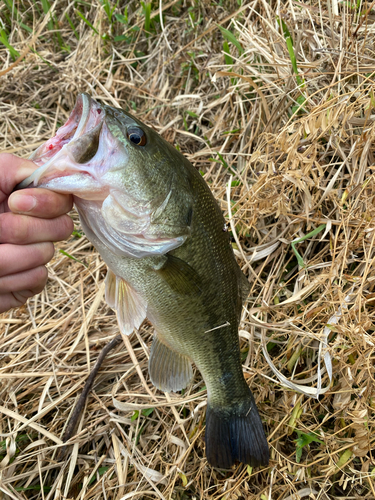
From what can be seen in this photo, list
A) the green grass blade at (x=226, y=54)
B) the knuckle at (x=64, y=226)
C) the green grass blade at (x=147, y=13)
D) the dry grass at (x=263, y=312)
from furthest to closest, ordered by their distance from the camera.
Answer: the green grass blade at (x=147, y=13), the green grass blade at (x=226, y=54), the dry grass at (x=263, y=312), the knuckle at (x=64, y=226)

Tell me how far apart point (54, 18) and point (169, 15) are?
139 centimetres

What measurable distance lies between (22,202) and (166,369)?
3.36ft

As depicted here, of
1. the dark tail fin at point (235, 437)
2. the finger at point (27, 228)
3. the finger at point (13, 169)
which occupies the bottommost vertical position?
the dark tail fin at point (235, 437)

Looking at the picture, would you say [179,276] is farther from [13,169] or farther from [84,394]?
[84,394]

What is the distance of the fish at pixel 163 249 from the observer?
1475 millimetres

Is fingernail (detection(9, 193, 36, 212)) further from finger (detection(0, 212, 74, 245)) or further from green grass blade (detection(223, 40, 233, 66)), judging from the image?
green grass blade (detection(223, 40, 233, 66))

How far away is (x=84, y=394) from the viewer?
2.42 meters

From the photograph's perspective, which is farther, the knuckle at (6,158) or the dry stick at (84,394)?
the dry stick at (84,394)

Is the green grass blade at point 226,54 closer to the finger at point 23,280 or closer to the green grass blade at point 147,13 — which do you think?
the green grass blade at point 147,13

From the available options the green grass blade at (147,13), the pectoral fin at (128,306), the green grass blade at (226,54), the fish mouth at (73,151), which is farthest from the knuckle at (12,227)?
the green grass blade at (147,13)

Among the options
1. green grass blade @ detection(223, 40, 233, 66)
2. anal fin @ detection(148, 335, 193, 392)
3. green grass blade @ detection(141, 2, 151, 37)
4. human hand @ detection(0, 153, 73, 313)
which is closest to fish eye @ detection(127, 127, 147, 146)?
human hand @ detection(0, 153, 73, 313)

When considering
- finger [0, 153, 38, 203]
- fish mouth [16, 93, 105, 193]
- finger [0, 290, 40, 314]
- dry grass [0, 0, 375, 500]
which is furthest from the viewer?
dry grass [0, 0, 375, 500]

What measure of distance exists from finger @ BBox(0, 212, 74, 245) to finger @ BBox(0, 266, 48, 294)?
0.15 m

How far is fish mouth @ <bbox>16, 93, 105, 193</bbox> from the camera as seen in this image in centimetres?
141
